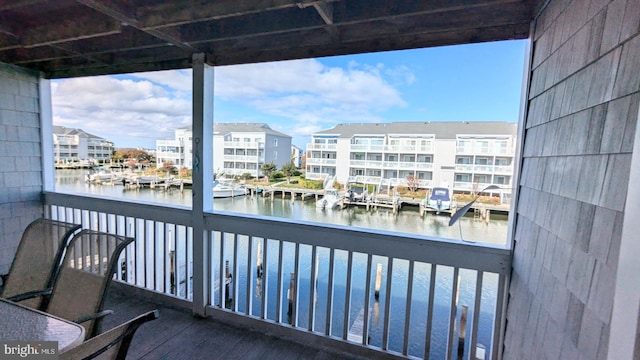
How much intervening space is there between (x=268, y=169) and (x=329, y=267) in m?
1.00

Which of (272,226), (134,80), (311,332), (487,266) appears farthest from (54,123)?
(487,266)

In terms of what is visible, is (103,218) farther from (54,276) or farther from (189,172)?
(54,276)

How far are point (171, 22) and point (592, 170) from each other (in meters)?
2.32

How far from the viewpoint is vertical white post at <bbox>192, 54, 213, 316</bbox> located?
2.46m

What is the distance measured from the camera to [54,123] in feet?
11.3

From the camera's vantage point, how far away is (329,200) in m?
2.49

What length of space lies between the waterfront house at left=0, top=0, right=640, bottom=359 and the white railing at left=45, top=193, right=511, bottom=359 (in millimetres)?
17

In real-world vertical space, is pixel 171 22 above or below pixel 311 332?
above

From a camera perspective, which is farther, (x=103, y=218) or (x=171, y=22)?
(x=103, y=218)

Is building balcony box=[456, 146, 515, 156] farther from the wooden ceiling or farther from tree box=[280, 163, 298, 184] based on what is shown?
tree box=[280, 163, 298, 184]

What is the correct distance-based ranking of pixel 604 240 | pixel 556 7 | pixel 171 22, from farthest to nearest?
1. pixel 171 22
2. pixel 556 7
3. pixel 604 240

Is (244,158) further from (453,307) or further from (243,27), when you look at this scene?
(453,307)

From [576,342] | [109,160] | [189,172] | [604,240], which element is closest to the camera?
[604,240]

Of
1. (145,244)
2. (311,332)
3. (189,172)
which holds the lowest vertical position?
(311,332)
